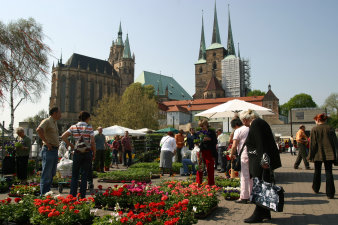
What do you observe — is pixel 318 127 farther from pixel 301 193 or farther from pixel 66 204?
pixel 66 204

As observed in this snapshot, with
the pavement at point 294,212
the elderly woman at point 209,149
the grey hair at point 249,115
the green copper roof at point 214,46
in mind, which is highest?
the green copper roof at point 214,46

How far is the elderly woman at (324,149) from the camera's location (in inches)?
264

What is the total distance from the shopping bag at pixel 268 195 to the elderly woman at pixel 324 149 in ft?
9.50

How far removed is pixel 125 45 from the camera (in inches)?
4102

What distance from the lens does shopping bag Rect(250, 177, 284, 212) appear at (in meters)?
4.43

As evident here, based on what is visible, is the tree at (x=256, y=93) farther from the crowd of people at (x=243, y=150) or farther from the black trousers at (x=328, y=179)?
the crowd of people at (x=243, y=150)

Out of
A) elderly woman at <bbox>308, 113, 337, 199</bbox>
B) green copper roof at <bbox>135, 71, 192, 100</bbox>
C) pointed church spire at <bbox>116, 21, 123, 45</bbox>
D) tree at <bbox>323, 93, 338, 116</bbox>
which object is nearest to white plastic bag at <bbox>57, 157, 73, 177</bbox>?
elderly woman at <bbox>308, 113, 337, 199</bbox>

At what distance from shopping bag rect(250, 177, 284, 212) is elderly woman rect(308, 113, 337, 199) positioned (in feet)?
9.50

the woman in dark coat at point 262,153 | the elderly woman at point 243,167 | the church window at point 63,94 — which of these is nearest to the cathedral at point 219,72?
the church window at point 63,94

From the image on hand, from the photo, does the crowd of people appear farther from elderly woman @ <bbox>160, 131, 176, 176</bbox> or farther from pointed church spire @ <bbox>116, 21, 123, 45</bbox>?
pointed church spire @ <bbox>116, 21, 123, 45</bbox>

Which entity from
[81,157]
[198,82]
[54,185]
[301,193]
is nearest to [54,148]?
[81,157]

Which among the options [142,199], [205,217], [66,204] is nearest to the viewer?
[66,204]

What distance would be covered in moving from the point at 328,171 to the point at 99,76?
82.8m

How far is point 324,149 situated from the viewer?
6.84 metres
